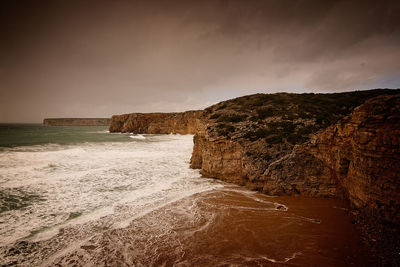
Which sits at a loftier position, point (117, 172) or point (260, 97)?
point (260, 97)

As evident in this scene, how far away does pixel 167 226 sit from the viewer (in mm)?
5371

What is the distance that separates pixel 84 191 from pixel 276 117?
12.2 m

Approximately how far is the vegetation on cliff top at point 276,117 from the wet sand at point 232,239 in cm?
406

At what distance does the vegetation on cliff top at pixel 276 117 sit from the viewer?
9586 mm

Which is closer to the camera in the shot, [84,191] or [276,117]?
[84,191]

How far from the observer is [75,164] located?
13.8 m

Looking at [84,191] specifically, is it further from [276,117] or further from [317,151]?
[276,117]

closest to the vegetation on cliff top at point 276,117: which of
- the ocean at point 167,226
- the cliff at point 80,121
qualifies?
the ocean at point 167,226

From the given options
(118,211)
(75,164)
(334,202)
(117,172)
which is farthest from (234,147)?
(75,164)

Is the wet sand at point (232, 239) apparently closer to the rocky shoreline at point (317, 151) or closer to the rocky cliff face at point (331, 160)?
the rocky shoreline at point (317, 151)

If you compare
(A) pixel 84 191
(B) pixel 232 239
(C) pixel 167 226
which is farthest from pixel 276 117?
(A) pixel 84 191

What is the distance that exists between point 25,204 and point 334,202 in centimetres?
1247

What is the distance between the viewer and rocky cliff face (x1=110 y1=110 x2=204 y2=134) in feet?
179

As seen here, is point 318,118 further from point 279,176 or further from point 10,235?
point 10,235
